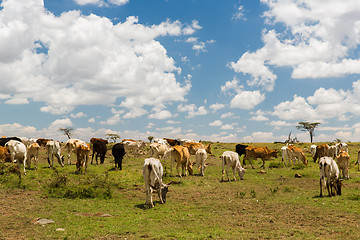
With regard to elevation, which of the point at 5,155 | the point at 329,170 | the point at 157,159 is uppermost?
the point at 157,159

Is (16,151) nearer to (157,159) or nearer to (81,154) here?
(81,154)

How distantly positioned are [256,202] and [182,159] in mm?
9691

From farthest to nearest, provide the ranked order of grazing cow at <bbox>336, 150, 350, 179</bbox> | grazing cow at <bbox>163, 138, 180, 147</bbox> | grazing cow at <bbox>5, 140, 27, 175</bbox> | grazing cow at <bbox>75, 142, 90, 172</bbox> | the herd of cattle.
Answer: grazing cow at <bbox>163, 138, 180, 147</bbox> < grazing cow at <bbox>75, 142, 90, 172</bbox> < grazing cow at <bbox>336, 150, 350, 179</bbox> < grazing cow at <bbox>5, 140, 27, 175</bbox> < the herd of cattle

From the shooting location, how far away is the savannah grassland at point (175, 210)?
34.4ft

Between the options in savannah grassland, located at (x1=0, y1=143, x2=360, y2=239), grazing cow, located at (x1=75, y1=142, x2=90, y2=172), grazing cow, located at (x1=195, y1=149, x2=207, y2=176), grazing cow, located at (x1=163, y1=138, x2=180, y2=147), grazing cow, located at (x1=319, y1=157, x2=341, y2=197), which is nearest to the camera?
savannah grassland, located at (x1=0, y1=143, x2=360, y2=239)

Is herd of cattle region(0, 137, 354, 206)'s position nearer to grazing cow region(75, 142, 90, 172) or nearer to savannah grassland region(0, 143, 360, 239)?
grazing cow region(75, 142, 90, 172)

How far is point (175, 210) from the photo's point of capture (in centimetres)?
1408

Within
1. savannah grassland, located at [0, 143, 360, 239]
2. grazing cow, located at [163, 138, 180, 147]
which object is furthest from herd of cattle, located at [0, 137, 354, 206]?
grazing cow, located at [163, 138, 180, 147]

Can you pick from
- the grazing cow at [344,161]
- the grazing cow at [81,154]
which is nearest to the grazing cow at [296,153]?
the grazing cow at [344,161]

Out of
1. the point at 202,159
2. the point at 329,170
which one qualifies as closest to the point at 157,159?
the point at 202,159

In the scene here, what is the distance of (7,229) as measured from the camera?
424 inches

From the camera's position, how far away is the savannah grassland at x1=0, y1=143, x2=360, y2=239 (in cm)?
1048

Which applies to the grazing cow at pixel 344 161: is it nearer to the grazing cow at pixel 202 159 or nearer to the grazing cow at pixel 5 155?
the grazing cow at pixel 202 159

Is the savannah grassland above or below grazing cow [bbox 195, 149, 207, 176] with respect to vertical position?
below
